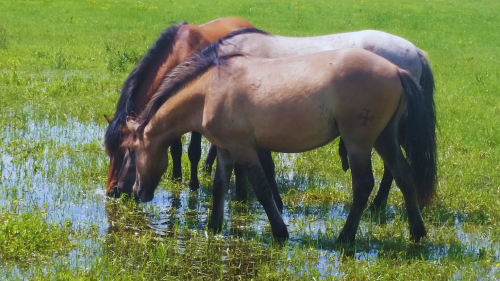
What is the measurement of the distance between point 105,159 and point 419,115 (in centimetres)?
406

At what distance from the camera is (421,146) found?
6000 millimetres

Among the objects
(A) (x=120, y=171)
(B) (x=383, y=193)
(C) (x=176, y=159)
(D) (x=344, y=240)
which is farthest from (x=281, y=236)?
(C) (x=176, y=159)

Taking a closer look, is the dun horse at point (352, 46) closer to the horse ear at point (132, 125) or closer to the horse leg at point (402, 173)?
the horse leg at point (402, 173)

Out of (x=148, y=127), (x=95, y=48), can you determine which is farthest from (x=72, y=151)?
(x=95, y=48)

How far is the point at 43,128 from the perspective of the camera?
938cm

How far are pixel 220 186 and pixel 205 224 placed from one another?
1.55 feet

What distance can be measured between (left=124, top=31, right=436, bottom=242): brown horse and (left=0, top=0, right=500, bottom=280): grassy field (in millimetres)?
382

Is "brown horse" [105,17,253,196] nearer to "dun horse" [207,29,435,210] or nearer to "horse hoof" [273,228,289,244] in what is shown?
"dun horse" [207,29,435,210]

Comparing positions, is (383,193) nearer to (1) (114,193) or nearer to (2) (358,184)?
(2) (358,184)

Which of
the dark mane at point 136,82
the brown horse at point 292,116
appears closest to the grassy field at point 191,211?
the brown horse at point 292,116

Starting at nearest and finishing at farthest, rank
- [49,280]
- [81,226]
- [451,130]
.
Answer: [49,280]
[81,226]
[451,130]

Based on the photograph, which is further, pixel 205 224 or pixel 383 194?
pixel 383 194

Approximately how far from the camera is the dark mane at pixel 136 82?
Answer: 6750 mm

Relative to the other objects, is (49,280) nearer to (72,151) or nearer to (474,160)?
(72,151)
